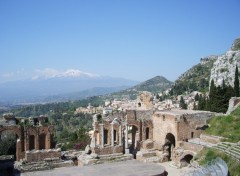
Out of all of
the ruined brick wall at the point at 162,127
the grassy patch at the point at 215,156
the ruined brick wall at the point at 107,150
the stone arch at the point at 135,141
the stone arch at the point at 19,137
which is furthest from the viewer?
the stone arch at the point at 135,141

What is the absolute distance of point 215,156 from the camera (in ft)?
84.7

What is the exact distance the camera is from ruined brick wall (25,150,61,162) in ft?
96.2

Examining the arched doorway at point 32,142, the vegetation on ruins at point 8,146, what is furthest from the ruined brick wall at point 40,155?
the vegetation on ruins at point 8,146

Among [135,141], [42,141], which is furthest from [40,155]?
[135,141]

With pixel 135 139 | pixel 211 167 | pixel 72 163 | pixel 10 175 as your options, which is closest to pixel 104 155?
pixel 72 163

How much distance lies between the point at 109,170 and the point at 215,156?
8544mm

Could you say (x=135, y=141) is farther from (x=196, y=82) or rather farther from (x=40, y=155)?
(x=196, y=82)

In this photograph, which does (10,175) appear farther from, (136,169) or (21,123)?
(136,169)

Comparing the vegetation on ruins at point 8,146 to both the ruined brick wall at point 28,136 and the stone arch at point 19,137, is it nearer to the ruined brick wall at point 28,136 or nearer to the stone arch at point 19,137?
the ruined brick wall at point 28,136

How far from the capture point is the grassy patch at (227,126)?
97.9 feet

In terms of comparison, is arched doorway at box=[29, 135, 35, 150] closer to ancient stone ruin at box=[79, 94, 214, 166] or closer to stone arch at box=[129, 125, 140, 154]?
ancient stone ruin at box=[79, 94, 214, 166]

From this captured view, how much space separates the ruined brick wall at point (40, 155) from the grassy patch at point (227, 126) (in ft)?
48.8

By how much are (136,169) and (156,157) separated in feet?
19.0

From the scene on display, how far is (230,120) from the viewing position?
33312 mm
